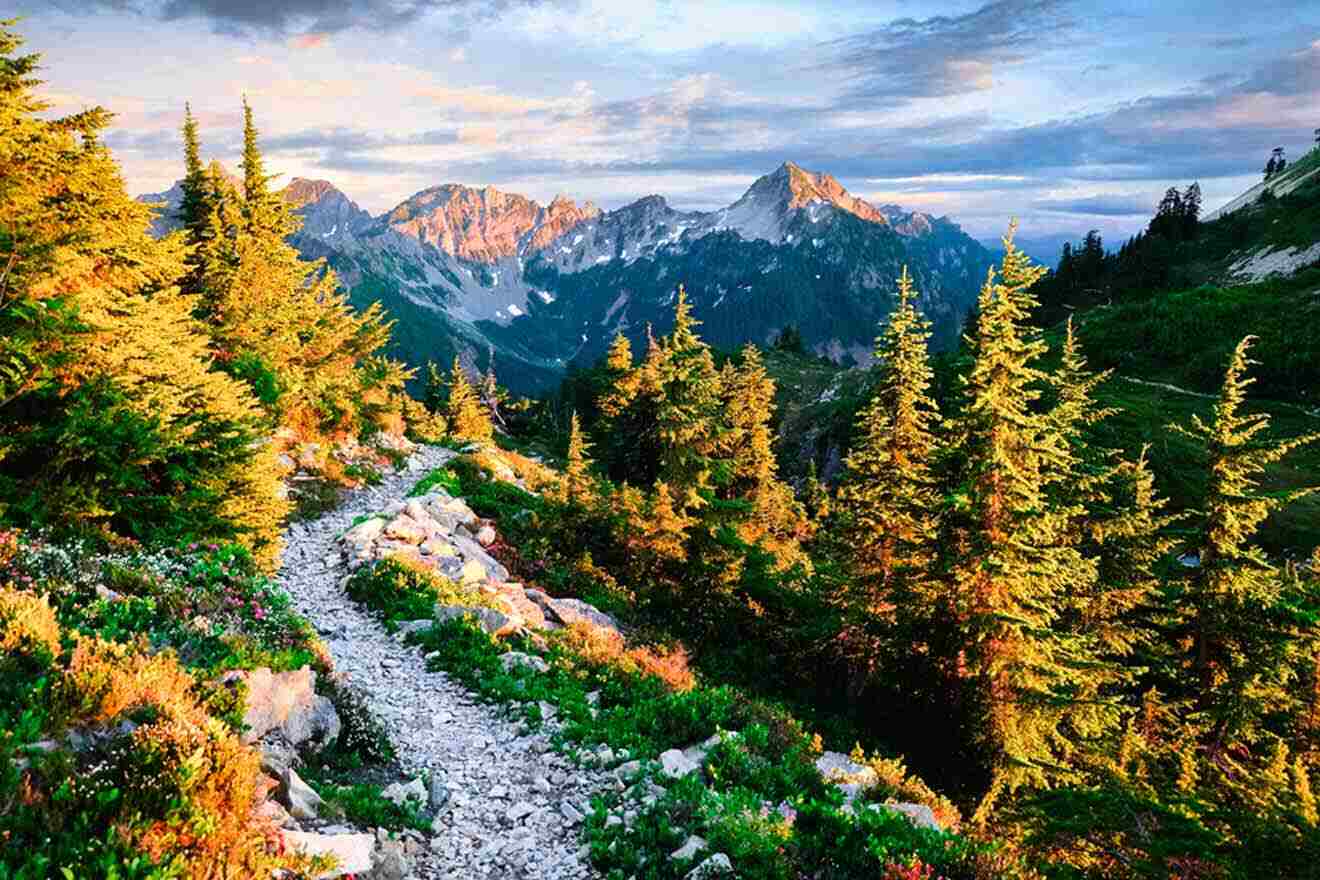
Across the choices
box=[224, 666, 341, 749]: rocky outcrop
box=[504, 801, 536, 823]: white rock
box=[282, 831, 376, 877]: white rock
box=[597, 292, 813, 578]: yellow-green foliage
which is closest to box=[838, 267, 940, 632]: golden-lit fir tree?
box=[597, 292, 813, 578]: yellow-green foliage

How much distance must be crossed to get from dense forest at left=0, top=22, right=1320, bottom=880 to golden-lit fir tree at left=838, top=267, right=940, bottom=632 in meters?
0.12

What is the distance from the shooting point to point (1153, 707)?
19031 millimetres

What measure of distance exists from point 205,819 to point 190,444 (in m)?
10.0

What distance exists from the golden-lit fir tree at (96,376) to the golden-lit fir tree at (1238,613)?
25265 mm

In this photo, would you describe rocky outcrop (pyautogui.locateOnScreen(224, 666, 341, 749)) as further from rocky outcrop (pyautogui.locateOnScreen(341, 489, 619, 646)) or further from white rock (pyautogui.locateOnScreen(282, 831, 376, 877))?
rocky outcrop (pyautogui.locateOnScreen(341, 489, 619, 646))

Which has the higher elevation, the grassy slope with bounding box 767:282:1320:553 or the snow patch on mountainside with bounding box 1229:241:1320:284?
the snow patch on mountainside with bounding box 1229:241:1320:284

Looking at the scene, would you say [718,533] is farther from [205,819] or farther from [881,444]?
[205,819]

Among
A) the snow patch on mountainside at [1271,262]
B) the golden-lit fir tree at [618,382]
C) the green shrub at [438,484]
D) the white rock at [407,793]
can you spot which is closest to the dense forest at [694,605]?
the white rock at [407,793]

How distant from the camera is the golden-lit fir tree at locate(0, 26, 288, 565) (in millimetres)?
11609

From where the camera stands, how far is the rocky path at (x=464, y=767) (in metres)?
8.52

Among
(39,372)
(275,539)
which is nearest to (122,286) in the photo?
(39,372)

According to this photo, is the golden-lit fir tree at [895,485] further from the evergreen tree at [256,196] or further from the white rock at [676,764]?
the evergreen tree at [256,196]

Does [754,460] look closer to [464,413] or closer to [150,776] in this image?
[464,413]

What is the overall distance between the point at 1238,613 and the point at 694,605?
1590 cm
